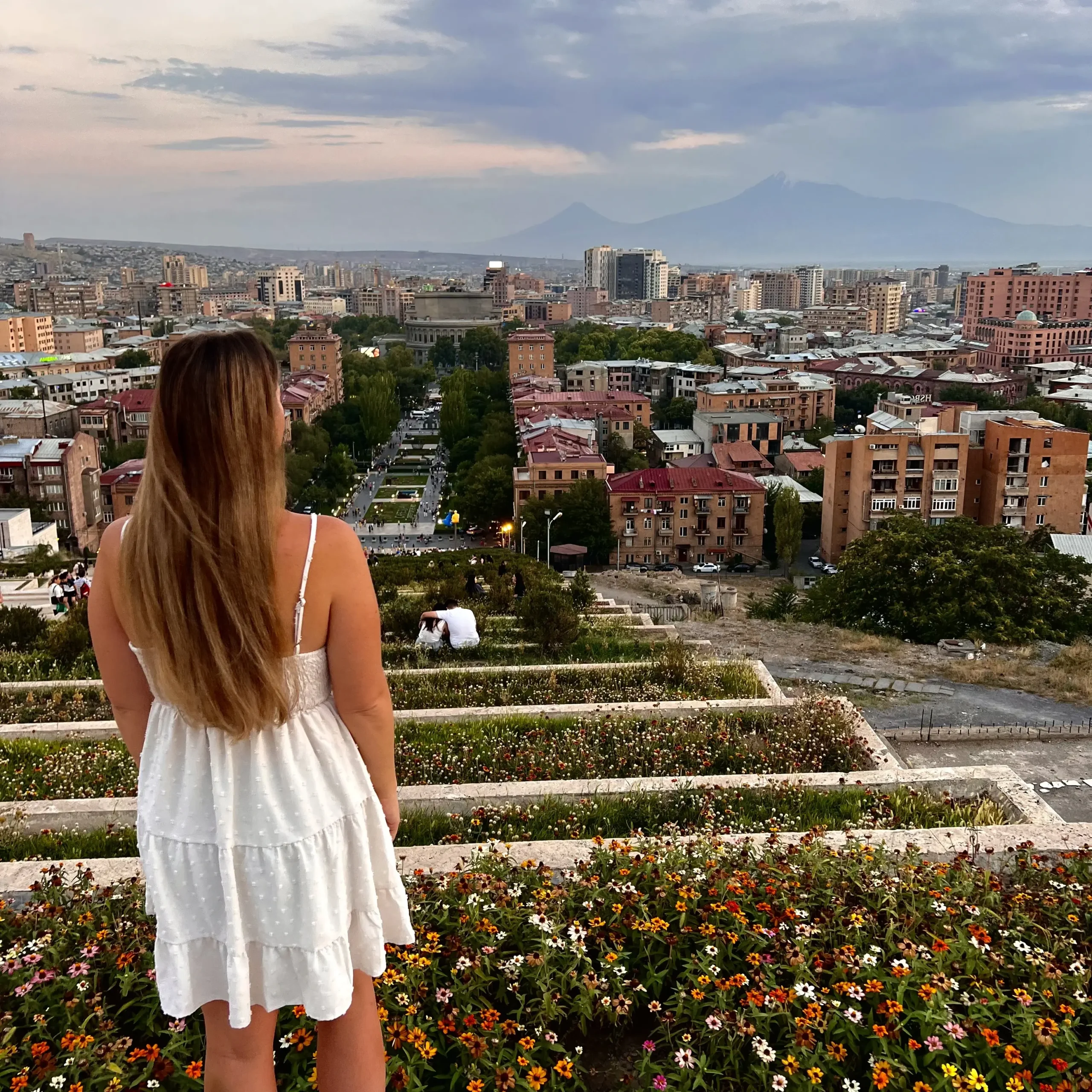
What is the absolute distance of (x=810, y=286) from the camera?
156 m

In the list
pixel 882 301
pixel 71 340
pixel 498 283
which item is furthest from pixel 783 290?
pixel 71 340

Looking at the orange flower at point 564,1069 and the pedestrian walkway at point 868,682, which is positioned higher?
the orange flower at point 564,1069

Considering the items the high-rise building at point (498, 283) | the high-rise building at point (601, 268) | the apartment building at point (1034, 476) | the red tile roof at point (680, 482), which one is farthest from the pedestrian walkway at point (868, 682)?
the high-rise building at point (601, 268)

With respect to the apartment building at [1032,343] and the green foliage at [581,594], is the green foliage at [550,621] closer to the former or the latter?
the green foliage at [581,594]

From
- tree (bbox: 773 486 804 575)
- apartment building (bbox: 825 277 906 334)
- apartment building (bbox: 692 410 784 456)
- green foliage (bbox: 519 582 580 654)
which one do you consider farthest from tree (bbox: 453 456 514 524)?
apartment building (bbox: 825 277 906 334)

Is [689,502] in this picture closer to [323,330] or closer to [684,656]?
[684,656]

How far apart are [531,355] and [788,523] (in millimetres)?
39068

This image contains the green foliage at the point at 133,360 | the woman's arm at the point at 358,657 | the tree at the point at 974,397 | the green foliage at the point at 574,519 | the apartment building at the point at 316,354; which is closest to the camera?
the woman's arm at the point at 358,657

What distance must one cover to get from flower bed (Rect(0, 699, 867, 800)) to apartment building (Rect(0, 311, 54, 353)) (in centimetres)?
7933

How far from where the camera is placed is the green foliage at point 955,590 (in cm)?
1403

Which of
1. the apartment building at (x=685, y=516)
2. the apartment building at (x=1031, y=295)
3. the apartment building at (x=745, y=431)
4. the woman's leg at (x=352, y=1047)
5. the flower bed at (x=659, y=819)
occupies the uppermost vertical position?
the apartment building at (x=1031, y=295)

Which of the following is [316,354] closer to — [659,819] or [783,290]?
[659,819]

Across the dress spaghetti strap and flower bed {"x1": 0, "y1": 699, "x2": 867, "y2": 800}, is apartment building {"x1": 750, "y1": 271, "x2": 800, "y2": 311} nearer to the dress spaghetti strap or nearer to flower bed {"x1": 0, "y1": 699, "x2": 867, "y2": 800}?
flower bed {"x1": 0, "y1": 699, "x2": 867, "y2": 800}

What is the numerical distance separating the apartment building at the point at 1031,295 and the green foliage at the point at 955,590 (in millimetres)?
86850
